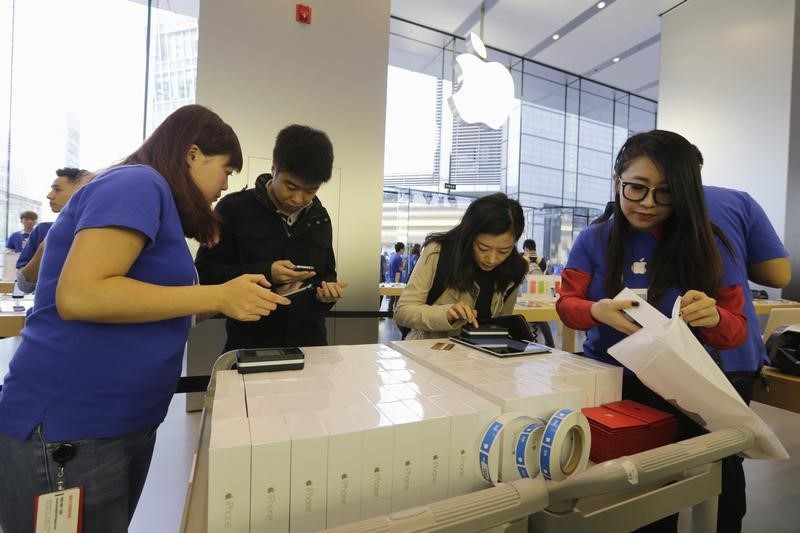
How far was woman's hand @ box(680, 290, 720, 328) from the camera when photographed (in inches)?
33.1

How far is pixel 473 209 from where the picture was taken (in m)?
1.57

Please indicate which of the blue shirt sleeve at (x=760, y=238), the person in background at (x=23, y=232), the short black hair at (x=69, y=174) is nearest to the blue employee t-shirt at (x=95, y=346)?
the blue shirt sleeve at (x=760, y=238)

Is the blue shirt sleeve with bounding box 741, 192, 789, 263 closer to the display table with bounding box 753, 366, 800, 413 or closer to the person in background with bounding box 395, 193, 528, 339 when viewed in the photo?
the display table with bounding box 753, 366, 800, 413

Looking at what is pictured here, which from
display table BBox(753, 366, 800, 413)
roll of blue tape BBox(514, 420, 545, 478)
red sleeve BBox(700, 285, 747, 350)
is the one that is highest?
red sleeve BBox(700, 285, 747, 350)

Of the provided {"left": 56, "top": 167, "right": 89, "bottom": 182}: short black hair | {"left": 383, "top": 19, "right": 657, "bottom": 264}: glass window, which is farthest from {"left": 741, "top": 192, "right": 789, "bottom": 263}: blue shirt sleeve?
{"left": 383, "top": 19, "right": 657, "bottom": 264}: glass window

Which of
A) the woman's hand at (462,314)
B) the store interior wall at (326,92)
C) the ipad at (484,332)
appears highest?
the store interior wall at (326,92)

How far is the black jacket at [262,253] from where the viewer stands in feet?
4.94

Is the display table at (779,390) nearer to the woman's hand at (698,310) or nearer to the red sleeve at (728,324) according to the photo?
the red sleeve at (728,324)

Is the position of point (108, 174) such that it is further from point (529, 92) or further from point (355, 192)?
point (529, 92)

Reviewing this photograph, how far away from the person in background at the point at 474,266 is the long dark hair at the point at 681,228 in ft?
1.82

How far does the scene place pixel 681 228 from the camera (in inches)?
37.8

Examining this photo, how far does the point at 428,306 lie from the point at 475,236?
318 mm

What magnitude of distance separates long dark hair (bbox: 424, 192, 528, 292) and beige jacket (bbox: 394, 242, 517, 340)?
3cm

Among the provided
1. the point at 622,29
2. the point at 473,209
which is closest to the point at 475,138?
the point at 622,29
